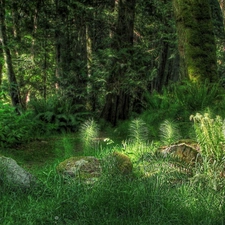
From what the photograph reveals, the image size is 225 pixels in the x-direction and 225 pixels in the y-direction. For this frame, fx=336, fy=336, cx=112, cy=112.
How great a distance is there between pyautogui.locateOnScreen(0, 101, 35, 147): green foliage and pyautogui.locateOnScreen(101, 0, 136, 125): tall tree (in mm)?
3317

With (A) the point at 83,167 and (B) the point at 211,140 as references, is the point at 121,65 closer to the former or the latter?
(A) the point at 83,167

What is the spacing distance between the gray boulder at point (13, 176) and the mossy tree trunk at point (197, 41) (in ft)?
18.2

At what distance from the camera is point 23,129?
25.5ft

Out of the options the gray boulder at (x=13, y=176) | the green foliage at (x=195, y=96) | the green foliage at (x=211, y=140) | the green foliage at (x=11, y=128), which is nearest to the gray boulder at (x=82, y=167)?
the gray boulder at (x=13, y=176)

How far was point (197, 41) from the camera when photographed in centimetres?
847

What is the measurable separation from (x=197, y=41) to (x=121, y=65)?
254cm

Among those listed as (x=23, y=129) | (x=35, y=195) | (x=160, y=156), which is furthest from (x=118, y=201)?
(x=23, y=129)

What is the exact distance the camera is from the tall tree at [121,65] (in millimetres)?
10578

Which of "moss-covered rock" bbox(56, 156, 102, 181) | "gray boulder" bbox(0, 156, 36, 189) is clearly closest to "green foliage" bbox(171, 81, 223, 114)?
"moss-covered rock" bbox(56, 156, 102, 181)

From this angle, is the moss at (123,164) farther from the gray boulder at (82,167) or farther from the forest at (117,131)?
the gray boulder at (82,167)

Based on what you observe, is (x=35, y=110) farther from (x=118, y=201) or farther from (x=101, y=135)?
(x=118, y=201)

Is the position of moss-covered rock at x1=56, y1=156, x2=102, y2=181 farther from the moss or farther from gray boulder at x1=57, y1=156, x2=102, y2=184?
the moss

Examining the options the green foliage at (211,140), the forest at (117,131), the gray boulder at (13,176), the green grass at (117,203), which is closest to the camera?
the green grass at (117,203)

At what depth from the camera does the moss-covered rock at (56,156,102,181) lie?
4502 millimetres
